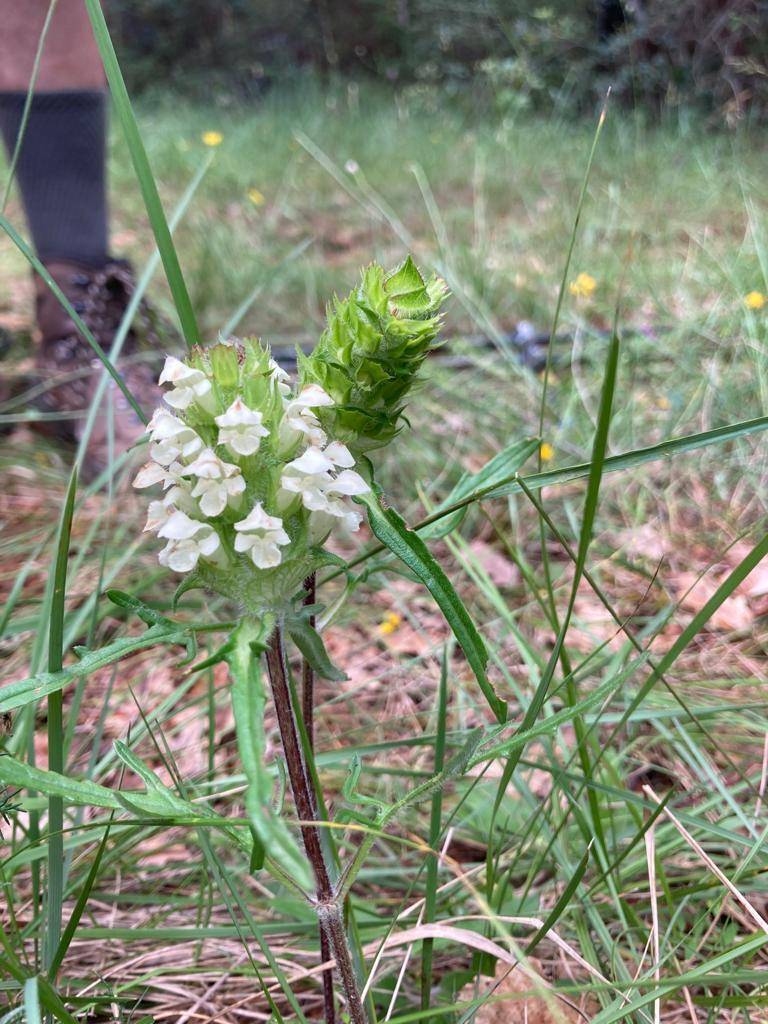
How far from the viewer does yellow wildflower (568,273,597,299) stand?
2.46m

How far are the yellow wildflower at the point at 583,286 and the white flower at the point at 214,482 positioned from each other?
2.10 metres

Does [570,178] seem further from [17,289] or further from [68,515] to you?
[68,515]

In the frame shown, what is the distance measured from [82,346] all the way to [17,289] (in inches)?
47.8

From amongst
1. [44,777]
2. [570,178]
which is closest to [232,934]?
[44,777]

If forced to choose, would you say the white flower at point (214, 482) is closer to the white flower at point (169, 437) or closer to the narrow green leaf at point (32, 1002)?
the white flower at point (169, 437)

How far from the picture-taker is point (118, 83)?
759 millimetres

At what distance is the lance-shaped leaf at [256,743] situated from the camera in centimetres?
42

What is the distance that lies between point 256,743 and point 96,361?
1.76 m

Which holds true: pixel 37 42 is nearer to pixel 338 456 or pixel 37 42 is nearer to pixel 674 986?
pixel 338 456

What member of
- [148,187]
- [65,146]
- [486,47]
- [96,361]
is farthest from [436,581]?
[486,47]

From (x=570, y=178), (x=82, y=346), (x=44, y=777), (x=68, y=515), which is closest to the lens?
(x=44, y=777)

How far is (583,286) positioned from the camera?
8.08 feet

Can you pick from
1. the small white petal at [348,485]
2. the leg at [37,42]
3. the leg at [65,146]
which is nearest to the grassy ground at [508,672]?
the small white petal at [348,485]

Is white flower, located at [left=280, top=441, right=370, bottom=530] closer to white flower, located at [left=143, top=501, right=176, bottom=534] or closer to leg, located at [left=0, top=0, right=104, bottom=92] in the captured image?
white flower, located at [left=143, top=501, right=176, bottom=534]
